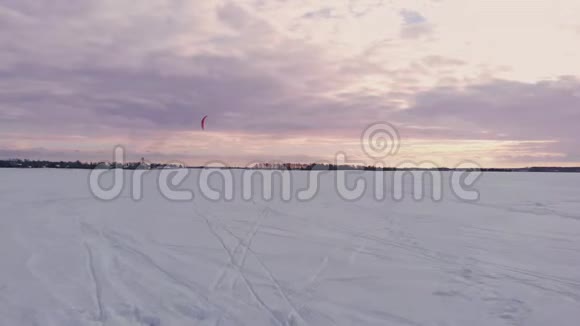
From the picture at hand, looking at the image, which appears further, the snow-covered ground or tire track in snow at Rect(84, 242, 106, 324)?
the snow-covered ground

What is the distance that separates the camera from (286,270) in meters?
5.49

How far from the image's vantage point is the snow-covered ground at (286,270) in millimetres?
3922

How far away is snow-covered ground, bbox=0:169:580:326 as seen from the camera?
12.9 ft

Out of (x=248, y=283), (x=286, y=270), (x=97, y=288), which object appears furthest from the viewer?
(x=286, y=270)

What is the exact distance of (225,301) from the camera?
4199 mm

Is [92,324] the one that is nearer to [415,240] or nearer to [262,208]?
[415,240]

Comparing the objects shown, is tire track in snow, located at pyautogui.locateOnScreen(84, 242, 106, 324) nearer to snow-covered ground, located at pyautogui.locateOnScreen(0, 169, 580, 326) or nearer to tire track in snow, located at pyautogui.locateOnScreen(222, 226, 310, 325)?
snow-covered ground, located at pyautogui.locateOnScreen(0, 169, 580, 326)

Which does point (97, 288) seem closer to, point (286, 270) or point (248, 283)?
point (248, 283)

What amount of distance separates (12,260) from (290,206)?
28.3ft

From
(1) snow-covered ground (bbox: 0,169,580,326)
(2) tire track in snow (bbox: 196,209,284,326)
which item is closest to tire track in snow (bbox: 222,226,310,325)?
(1) snow-covered ground (bbox: 0,169,580,326)

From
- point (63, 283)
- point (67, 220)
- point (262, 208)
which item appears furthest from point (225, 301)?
point (262, 208)

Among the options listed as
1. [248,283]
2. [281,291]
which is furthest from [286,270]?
[281,291]

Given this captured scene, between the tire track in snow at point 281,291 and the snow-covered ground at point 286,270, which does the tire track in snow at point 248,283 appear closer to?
→ the snow-covered ground at point 286,270

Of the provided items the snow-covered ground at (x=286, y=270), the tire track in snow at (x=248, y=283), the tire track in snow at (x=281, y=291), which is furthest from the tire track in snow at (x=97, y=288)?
the tire track in snow at (x=281, y=291)
